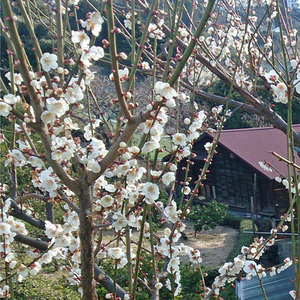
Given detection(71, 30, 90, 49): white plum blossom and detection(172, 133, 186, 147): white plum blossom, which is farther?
detection(172, 133, 186, 147): white plum blossom

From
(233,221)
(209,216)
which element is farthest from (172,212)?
(233,221)

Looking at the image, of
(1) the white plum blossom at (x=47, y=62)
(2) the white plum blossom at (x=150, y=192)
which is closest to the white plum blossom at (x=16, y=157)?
(1) the white plum blossom at (x=47, y=62)

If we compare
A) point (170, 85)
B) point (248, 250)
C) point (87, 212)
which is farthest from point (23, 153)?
point (248, 250)

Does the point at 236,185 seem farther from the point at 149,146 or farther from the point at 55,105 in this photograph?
the point at 55,105

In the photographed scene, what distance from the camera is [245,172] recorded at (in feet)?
38.1

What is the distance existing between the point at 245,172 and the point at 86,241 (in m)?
10.1

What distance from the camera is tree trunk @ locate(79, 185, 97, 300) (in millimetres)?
1816

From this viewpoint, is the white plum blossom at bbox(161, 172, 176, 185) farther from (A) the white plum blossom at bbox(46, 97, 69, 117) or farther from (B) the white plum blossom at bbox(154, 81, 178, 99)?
(A) the white plum blossom at bbox(46, 97, 69, 117)

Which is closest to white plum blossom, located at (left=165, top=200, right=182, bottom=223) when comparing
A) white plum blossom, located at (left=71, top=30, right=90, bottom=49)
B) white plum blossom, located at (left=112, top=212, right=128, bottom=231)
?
white plum blossom, located at (left=112, top=212, right=128, bottom=231)

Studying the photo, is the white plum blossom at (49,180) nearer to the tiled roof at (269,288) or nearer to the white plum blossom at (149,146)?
the white plum blossom at (149,146)

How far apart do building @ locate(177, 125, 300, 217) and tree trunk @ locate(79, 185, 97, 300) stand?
879 centimetres

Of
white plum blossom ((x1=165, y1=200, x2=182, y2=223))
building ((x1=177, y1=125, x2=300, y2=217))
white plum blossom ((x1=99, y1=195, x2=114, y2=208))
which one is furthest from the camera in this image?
building ((x1=177, y1=125, x2=300, y2=217))

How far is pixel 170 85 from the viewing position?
5.06ft

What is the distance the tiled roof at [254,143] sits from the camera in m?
11.1
